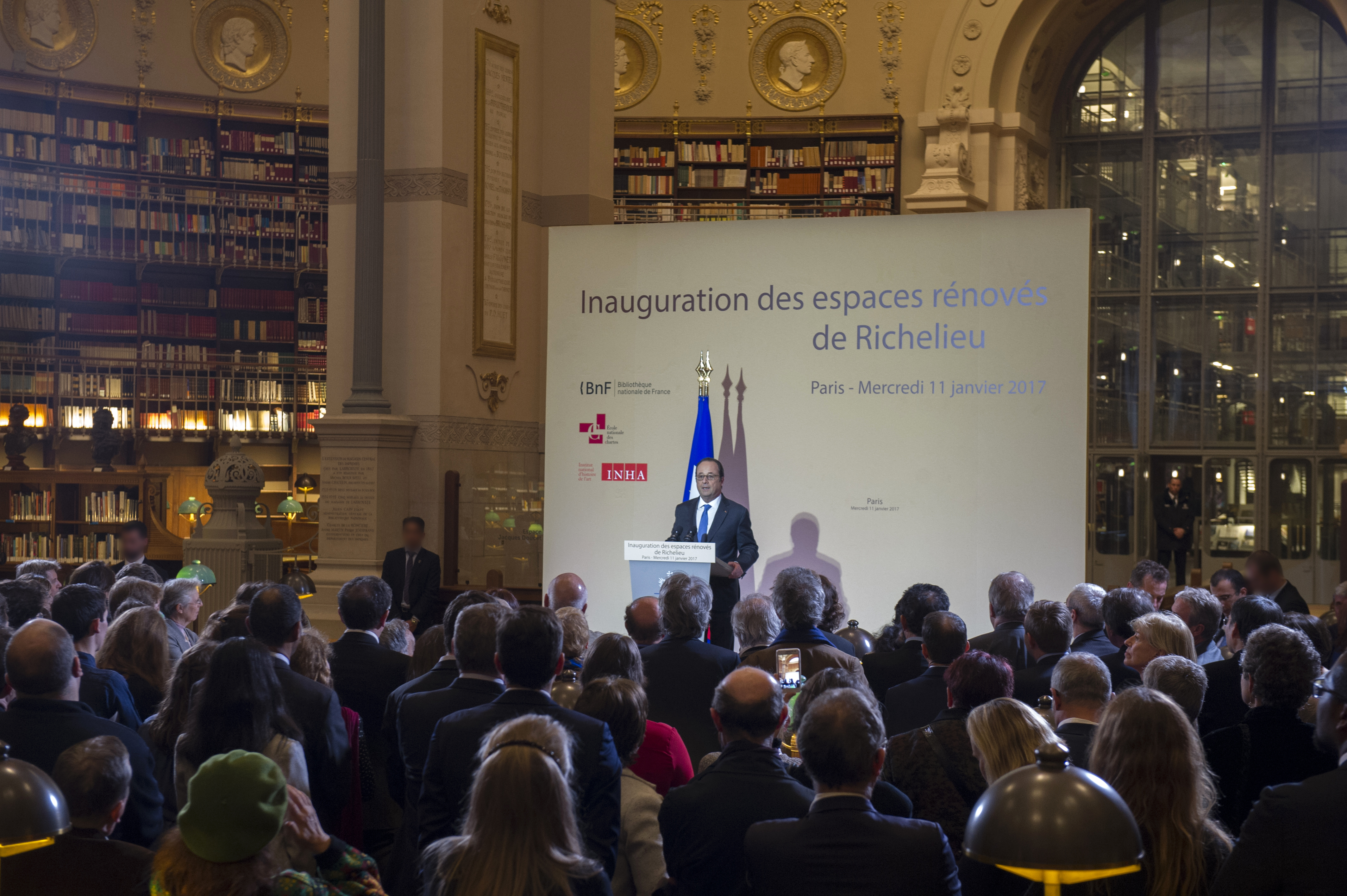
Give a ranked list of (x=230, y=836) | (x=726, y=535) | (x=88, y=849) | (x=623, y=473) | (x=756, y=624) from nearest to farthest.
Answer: (x=230, y=836) → (x=88, y=849) → (x=756, y=624) → (x=726, y=535) → (x=623, y=473)

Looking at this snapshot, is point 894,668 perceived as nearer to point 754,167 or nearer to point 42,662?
point 42,662

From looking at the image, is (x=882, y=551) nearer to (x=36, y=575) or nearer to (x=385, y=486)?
(x=385, y=486)

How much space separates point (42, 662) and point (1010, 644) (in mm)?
3163

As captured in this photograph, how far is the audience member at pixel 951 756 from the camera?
9.27 ft

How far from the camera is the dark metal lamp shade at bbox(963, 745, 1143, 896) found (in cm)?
135

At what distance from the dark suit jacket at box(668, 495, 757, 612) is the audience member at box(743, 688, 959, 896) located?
427cm

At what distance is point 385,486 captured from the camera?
28.7 ft

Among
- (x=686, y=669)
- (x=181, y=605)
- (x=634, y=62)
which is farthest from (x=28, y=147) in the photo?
(x=686, y=669)

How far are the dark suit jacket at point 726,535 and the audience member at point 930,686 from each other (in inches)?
111

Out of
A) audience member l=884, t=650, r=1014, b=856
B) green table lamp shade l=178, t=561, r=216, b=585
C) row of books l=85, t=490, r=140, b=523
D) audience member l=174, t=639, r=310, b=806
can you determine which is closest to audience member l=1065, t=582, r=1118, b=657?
audience member l=884, t=650, r=1014, b=856

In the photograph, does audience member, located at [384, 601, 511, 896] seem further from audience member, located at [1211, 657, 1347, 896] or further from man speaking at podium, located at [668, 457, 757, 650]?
man speaking at podium, located at [668, 457, 757, 650]

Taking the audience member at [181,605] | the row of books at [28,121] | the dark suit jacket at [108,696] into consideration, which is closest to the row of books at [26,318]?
the row of books at [28,121]

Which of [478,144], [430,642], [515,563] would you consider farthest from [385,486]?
[430,642]

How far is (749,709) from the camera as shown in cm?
258
